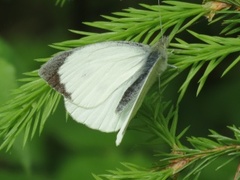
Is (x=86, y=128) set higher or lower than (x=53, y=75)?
lower

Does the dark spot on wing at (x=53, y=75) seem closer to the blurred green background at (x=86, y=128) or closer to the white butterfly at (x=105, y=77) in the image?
the white butterfly at (x=105, y=77)

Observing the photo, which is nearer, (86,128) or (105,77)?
(105,77)

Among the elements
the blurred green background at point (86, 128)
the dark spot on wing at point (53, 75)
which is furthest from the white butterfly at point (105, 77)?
the blurred green background at point (86, 128)

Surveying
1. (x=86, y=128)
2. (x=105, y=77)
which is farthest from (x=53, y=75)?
(x=86, y=128)

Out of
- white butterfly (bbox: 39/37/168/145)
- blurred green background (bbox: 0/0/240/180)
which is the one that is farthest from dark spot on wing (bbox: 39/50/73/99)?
blurred green background (bbox: 0/0/240/180)

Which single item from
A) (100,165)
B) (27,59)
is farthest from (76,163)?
(27,59)

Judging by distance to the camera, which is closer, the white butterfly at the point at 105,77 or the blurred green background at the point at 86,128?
the white butterfly at the point at 105,77

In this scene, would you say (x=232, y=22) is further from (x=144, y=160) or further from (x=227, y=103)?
(x=227, y=103)

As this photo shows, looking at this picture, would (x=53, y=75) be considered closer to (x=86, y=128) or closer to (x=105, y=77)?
(x=105, y=77)

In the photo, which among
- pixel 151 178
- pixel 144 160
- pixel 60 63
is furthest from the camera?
pixel 144 160
